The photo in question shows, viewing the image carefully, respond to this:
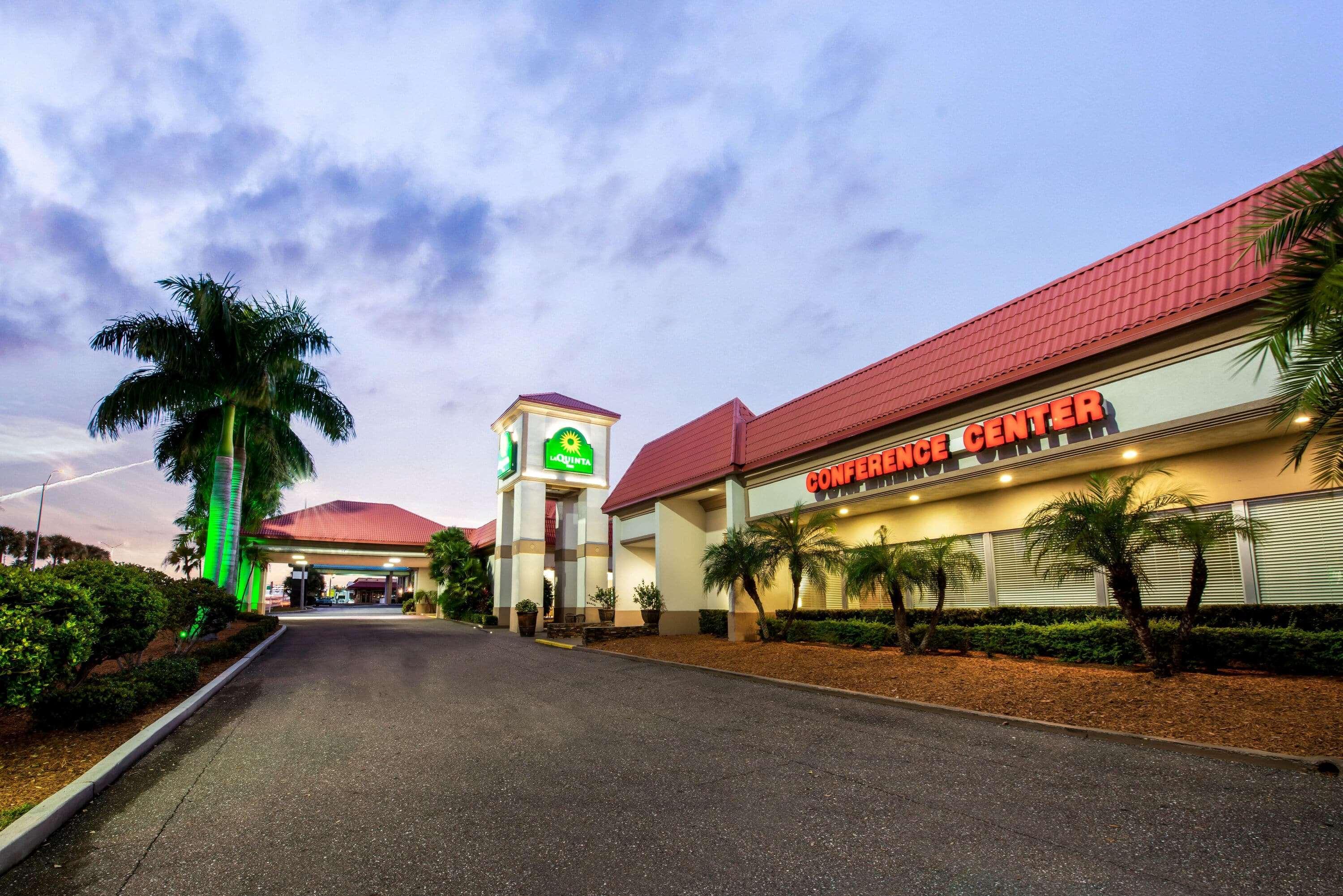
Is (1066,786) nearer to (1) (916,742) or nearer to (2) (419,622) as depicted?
(1) (916,742)

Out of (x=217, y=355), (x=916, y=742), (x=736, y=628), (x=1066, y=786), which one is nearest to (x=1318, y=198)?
(x=1066, y=786)

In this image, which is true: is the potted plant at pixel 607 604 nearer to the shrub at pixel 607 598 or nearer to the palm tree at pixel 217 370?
the shrub at pixel 607 598

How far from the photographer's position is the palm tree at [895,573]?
1438 cm

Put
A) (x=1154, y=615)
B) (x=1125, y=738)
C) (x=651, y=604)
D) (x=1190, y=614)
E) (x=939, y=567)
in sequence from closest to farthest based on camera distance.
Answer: (x=1125, y=738) → (x=1190, y=614) → (x=1154, y=615) → (x=939, y=567) → (x=651, y=604)

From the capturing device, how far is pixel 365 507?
51281mm

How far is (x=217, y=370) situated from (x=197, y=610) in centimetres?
800

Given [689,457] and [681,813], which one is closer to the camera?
[681,813]

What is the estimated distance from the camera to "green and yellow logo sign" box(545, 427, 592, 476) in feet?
115

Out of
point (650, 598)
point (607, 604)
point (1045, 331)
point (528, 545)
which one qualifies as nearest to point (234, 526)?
point (650, 598)

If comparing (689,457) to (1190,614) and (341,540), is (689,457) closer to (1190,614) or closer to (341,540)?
(1190,614)

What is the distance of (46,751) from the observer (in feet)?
25.1

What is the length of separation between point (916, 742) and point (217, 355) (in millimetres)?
22479

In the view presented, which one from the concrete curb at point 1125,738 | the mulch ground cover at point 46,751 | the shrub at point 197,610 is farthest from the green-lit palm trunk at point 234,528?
the concrete curb at point 1125,738

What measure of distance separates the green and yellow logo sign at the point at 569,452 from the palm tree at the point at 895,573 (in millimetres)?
22192
